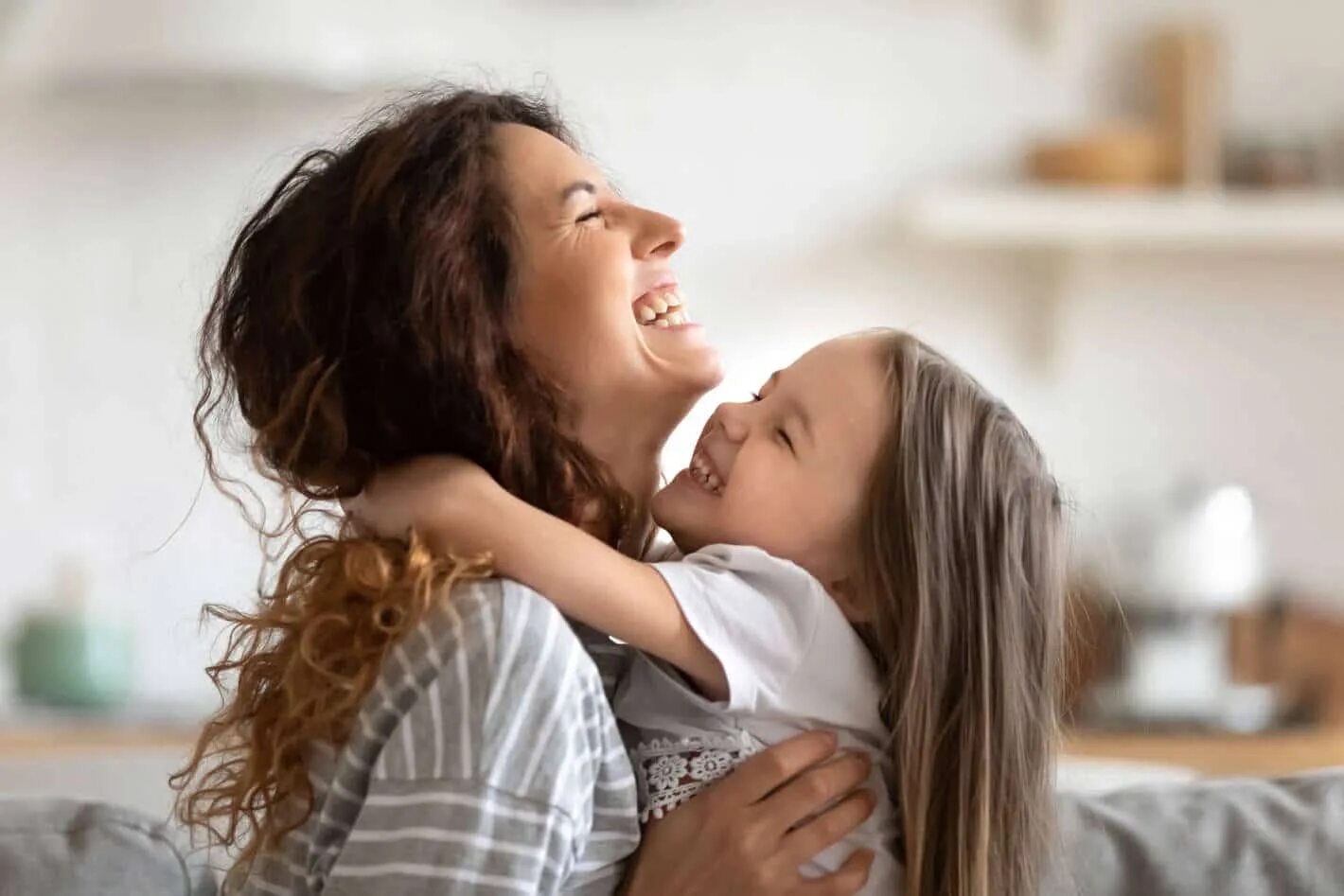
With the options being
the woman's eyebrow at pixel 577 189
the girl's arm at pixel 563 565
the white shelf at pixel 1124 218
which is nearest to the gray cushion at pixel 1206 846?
the girl's arm at pixel 563 565

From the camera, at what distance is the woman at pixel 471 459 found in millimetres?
1061

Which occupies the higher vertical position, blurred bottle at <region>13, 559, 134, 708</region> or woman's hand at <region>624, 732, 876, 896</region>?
woman's hand at <region>624, 732, 876, 896</region>

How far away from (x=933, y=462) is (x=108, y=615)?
1915 mm

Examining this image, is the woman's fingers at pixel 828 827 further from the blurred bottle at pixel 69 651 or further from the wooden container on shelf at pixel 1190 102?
the wooden container on shelf at pixel 1190 102

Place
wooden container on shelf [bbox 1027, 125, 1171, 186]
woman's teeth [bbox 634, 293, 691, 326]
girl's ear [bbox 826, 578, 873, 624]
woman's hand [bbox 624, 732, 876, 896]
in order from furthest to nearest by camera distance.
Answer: wooden container on shelf [bbox 1027, 125, 1171, 186] → woman's teeth [bbox 634, 293, 691, 326] → girl's ear [bbox 826, 578, 873, 624] → woman's hand [bbox 624, 732, 876, 896]

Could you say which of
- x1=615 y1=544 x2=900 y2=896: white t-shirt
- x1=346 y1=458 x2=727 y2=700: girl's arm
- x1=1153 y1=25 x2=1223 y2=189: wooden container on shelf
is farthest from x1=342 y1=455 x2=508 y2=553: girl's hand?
x1=1153 y1=25 x2=1223 y2=189: wooden container on shelf

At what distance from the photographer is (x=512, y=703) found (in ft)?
3.47

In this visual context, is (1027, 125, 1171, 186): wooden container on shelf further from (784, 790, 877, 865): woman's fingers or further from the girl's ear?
(784, 790, 877, 865): woman's fingers

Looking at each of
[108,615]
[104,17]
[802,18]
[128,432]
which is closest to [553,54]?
[802,18]

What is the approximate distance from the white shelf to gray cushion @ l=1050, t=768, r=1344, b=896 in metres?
1.42

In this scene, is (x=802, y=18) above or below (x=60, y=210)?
above

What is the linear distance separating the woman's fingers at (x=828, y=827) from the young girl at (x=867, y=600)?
24 millimetres

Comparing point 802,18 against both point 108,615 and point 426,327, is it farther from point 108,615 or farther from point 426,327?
point 426,327

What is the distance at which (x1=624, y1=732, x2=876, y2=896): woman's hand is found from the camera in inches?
45.4
